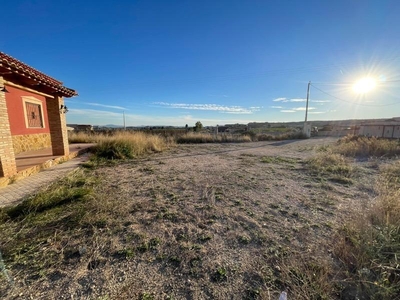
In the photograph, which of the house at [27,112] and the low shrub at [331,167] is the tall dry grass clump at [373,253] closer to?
the low shrub at [331,167]

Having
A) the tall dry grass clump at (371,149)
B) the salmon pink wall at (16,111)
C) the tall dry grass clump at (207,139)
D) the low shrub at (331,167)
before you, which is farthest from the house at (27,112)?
the tall dry grass clump at (371,149)

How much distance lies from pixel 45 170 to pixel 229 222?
6.03 m

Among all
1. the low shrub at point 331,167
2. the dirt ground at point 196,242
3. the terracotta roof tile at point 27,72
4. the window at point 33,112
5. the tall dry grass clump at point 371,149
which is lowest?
the dirt ground at point 196,242

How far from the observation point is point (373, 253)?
1.90 m

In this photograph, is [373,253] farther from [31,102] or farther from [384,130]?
[384,130]

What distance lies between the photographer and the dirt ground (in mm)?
1650

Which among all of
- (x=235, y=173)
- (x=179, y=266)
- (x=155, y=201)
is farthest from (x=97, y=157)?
(x=179, y=266)

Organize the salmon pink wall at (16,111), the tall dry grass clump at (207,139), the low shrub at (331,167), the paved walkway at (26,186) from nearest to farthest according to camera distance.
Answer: the paved walkway at (26,186) < the low shrub at (331,167) < the salmon pink wall at (16,111) < the tall dry grass clump at (207,139)

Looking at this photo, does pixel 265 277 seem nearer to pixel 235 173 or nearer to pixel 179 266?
pixel 179 266

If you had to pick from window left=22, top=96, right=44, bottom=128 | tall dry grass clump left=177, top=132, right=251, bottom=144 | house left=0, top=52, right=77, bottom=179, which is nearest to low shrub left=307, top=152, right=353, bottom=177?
house left=0, top=52, right=77, bottom=179

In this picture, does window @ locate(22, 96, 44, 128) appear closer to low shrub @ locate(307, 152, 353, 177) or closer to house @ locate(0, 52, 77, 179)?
house @ locate(0, 52, 77, 179)

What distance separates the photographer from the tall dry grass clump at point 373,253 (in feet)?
5.17

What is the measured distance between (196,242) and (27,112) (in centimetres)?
1085

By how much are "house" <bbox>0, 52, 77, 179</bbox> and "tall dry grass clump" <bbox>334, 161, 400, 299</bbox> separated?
268 inches
